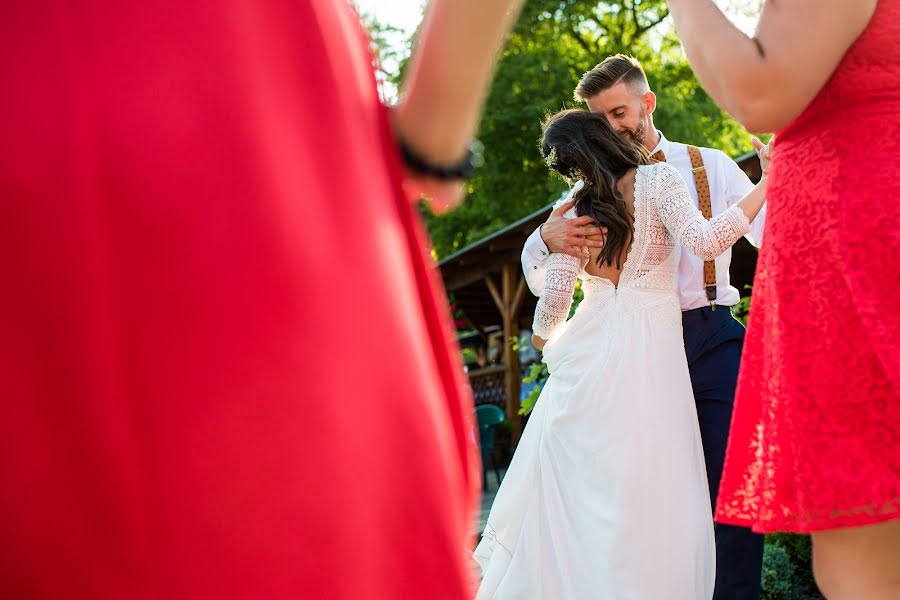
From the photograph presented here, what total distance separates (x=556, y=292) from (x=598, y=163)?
21.3 inches

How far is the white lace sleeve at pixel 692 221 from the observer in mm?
4031

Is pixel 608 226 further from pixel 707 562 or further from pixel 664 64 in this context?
pixel 664 64

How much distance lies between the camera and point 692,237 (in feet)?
13.4

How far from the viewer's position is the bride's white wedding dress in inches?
164

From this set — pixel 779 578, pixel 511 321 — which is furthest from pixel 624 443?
pixel 511 321

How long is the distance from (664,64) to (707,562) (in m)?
23.5

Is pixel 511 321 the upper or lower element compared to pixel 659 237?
upper

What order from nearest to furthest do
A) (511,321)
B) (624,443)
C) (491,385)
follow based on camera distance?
1. (624,443)
2. (511,321)
3. (491,385)

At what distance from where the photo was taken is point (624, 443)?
424 centimetres

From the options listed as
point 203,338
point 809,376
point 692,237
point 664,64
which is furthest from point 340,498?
point 664,64

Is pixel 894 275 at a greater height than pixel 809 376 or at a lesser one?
greater

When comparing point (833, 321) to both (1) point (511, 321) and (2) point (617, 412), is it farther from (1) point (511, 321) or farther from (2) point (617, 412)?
(1) point (511, 321)

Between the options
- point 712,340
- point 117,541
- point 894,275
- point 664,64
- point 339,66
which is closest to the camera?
point 117,541

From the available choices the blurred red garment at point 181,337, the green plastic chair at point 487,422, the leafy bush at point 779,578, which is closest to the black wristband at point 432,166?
the blurred red garment at point 181,337
